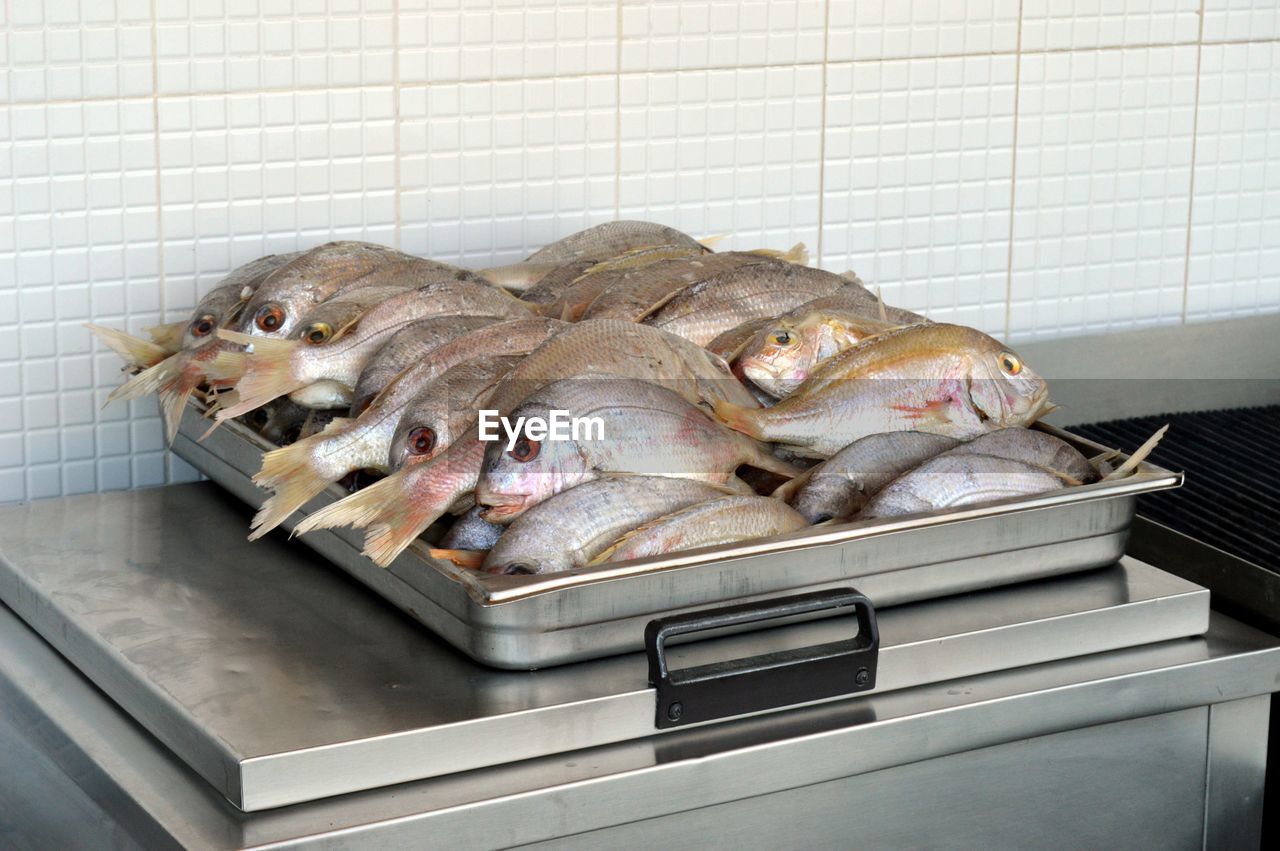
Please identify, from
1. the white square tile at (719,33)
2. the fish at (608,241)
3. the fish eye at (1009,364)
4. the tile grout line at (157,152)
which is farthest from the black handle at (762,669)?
the white square tile at (719,33)

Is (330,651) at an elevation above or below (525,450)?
below

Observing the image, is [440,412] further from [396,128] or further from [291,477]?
[396,128]

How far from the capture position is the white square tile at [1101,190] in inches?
89.7

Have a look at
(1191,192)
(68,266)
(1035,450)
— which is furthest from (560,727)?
(1191,192)

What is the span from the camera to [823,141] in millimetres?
2123

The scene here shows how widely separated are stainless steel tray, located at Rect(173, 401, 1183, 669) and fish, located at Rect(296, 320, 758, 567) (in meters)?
0.04

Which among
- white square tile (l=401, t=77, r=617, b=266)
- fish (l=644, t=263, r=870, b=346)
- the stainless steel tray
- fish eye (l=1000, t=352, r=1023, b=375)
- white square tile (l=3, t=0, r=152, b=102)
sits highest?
Result: white square tile (l=3, t=0, r=152, b=102)

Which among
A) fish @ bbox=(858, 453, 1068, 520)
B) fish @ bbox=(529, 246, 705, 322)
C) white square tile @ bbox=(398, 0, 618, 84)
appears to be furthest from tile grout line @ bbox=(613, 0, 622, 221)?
fish @ bbox=(858, 453, 1068, 520)

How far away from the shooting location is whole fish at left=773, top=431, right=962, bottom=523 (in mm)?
1290

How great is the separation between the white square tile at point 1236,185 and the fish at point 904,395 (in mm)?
1134

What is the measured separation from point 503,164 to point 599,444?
2.56 ft

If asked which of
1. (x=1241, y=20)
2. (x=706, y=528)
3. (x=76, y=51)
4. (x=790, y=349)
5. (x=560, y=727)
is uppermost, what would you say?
(x=1241, y=20)

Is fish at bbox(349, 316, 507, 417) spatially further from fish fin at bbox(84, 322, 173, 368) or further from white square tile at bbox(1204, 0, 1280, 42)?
white square tile at bbox(1204, 0, 1280, 42)

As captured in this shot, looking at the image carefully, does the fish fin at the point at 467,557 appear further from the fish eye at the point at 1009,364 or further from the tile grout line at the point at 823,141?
the tile grout line at the point at 823,141
